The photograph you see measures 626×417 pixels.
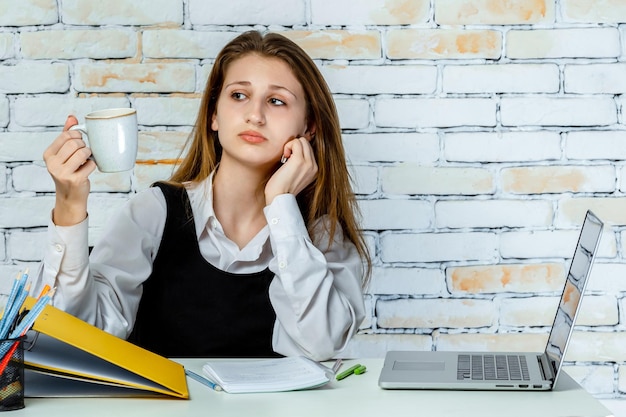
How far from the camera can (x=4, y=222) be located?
214 centimetres

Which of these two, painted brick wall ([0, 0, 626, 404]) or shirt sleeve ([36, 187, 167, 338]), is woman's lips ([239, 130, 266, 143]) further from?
painted brick wall ([0, 0, 626, 404])

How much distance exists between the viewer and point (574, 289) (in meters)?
1.35

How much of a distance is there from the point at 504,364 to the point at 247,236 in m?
0.71

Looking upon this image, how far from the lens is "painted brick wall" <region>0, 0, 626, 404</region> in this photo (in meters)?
2.14

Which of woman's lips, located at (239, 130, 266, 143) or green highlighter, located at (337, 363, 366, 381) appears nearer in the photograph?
green highlighter, located at (337, 363, 366, 381)

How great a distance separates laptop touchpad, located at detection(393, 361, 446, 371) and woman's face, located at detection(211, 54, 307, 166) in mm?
601

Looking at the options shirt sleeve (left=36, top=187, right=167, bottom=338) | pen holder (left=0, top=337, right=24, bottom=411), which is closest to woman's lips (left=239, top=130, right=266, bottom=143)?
shirt sleeve (left=36, top=187, right=167, bottom=338)

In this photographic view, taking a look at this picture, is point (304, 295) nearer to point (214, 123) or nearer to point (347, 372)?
point (347, 372)

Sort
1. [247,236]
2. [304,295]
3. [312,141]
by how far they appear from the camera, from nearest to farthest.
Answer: [304,295]
[247,236]
[312,141]

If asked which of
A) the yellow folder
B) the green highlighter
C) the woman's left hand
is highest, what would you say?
the woman's left hand

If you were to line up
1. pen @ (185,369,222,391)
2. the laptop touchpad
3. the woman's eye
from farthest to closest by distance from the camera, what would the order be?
the woman's eye → the laptop touchpad → pen @ (185,369,222,391)

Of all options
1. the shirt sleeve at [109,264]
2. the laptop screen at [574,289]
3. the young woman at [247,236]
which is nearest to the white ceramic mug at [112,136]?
the shirt sleeve at [109,264]

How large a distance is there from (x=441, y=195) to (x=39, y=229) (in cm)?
102

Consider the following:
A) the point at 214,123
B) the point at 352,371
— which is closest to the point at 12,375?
the point at 352,371
